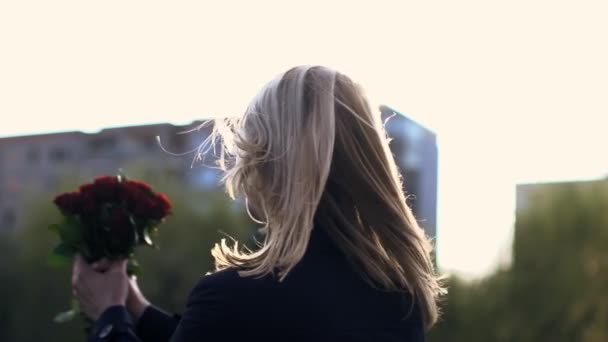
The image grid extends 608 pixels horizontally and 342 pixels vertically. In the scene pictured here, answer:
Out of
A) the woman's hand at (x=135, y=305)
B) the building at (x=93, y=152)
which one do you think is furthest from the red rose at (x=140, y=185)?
the building at (x=93, y=152)

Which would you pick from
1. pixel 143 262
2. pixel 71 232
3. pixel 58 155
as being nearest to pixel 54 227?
pixel 71 232

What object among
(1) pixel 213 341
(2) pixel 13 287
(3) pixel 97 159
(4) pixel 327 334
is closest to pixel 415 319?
(4) pixel 327 334

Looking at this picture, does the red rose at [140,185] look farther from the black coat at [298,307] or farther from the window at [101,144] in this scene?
the window at [101,144]

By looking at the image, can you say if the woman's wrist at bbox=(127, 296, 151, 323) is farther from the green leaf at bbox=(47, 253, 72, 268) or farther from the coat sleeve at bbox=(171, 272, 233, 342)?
the coat sleeve at bbox=(171, 272, 233, 342)

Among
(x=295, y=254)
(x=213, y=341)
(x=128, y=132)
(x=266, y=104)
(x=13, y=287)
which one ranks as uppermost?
(x=128, y=132)

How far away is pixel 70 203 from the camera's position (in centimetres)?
373

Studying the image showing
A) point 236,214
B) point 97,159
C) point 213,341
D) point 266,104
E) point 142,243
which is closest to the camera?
point 213,341

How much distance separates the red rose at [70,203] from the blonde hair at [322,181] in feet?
5.65

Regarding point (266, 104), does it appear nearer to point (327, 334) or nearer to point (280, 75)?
point (280, 75)

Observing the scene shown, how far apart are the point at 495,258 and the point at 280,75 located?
80.7 ft

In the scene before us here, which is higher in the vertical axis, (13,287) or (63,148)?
(63,148)

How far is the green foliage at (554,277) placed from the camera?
83.1 feet

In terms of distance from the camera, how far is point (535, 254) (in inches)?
1019

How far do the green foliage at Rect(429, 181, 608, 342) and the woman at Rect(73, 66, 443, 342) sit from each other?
2417 centimetres
